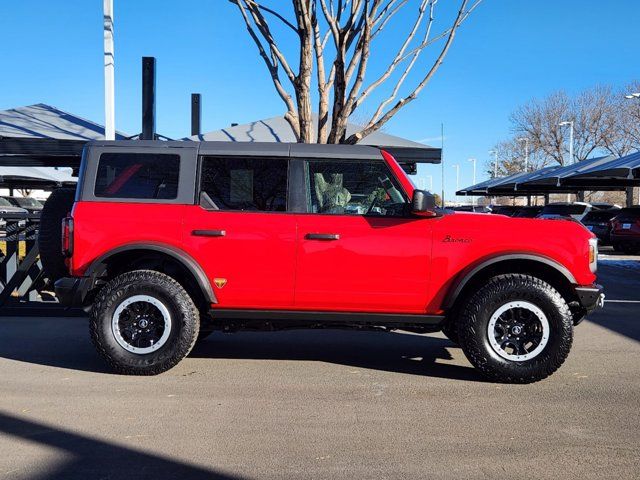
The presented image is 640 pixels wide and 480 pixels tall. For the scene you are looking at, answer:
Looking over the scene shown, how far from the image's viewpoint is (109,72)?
36.8 ft

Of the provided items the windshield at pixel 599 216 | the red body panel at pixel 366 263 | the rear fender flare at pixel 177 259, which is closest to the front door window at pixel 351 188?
the red body panel at pixel 366 263

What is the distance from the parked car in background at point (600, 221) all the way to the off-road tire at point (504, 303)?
63.5ft

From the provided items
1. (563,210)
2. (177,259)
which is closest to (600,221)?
(563,210)

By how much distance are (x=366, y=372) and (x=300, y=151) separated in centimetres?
215

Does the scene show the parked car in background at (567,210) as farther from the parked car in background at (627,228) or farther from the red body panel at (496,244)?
the red body panel at (496,244)

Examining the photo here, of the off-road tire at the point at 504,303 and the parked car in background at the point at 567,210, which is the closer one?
the off-road tire at the point at 504,303

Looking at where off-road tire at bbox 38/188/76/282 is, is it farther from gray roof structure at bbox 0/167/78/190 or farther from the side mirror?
gray roof structure at bbox 0/167/78/190

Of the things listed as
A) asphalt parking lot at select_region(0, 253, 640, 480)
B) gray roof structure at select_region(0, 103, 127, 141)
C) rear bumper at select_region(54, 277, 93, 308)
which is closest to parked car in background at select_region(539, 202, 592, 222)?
gray roof structure at select_region(0, 103, 127, 141)

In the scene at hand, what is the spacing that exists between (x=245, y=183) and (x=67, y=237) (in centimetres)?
164

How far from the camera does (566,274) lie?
5.14 meters

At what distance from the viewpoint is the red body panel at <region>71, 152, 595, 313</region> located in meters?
5.20

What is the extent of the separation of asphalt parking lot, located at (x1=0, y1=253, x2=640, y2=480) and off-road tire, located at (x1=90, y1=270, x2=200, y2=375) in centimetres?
16

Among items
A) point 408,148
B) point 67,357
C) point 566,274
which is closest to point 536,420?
point 566,274

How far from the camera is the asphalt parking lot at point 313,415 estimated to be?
11.6ft
